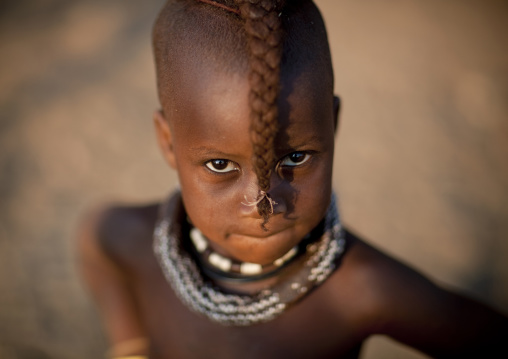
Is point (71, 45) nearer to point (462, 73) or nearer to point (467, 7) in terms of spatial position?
point (462, 73)

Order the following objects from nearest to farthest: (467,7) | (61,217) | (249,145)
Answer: (249,145) < (61,217) < (467,7)

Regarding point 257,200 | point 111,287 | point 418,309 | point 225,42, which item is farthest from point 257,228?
point 111,287

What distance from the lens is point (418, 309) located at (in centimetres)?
125

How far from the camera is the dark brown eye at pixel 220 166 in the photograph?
967 mm

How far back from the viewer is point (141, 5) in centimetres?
391

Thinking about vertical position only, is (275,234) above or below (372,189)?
above

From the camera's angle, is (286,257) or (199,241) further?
(199,241)

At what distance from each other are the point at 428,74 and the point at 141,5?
255 cm

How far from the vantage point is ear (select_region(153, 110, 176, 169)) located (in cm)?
116

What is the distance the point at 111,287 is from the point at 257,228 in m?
1.15

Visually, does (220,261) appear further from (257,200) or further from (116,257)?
(116,257)

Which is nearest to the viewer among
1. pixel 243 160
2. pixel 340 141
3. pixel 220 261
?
pixel 243 160

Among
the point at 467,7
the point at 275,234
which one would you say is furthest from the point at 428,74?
the point at 275,234

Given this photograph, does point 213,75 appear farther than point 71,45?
No
